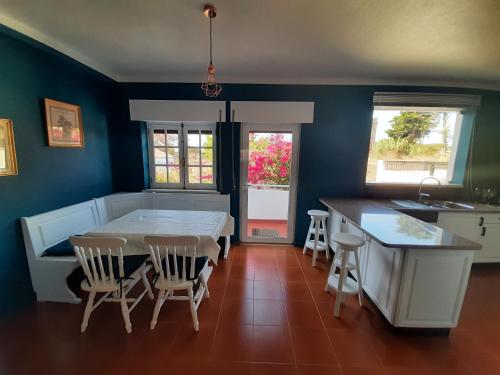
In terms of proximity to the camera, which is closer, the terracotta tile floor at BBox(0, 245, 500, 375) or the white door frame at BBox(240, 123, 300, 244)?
the terracotta tile floor at BBox(0, 245, 500, 375)

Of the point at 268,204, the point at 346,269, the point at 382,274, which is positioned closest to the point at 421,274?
the point at 382,274

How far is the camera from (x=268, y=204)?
3.50 metres

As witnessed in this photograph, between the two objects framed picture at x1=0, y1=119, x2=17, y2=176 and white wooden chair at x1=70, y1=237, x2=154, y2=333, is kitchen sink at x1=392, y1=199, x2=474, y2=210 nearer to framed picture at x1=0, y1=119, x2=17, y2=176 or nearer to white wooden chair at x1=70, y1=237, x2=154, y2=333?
white wooden chair at x1=70, y1=237, x2=154, y2=333

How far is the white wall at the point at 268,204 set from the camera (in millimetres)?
3439

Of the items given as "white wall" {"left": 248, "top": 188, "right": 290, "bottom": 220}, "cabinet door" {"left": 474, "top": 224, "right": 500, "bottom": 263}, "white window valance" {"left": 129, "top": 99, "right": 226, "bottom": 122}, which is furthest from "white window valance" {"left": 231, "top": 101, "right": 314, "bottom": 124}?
"cabinet door" {"left": 474, "top": 224, "right": 500, "bottom": 263}

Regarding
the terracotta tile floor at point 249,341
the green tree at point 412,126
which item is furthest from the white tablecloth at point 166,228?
the green tree at point 412,126

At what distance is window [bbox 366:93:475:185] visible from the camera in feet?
10.3

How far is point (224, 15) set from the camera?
1.67 meters

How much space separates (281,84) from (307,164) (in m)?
1.19

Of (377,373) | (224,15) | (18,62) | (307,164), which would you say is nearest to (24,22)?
(18,62)

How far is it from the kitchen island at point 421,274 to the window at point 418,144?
154 centimetres

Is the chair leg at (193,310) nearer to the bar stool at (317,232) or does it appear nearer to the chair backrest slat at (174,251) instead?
the chair backrest slat at (174,251)

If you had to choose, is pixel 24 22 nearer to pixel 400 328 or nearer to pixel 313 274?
pixel 313 274

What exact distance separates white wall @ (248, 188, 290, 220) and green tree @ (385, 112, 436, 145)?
1.81m
